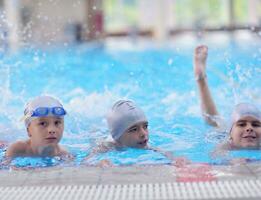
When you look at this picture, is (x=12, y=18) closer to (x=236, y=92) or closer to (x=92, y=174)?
(x=236, y=92)

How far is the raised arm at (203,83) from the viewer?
232 inches

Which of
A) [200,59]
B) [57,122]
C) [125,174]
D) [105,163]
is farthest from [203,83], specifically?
[125,174]

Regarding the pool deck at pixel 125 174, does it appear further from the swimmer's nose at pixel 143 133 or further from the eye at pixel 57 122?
the swimmer's nose at pixel 143 133

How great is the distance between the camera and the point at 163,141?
5.82 meters

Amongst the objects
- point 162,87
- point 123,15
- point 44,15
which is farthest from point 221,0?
point 162,87

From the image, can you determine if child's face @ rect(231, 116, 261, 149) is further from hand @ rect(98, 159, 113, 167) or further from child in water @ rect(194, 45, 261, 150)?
hand @ rect(98, 159, 113, 167)

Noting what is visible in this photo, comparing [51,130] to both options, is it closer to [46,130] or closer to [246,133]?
[46,130]

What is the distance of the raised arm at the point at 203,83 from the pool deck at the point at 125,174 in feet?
6.26

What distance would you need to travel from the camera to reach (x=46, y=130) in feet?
15.3

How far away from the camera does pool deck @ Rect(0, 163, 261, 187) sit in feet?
12.2

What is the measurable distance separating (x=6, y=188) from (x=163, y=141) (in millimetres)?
2441

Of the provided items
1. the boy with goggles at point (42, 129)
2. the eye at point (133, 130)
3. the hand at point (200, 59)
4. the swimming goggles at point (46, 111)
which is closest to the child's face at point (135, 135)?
the eye at point (133, 130)

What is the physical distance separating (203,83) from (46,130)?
78.9 inches

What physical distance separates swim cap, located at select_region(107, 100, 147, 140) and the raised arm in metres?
1.11
